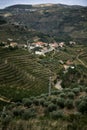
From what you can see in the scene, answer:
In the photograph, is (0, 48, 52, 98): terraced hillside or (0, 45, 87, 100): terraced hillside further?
(0, 48, 52, 98): terraced hillside

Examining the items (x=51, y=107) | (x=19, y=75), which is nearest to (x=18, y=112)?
(x=51, y=107)

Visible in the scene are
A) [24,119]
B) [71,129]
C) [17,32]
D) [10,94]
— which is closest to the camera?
[71,129]

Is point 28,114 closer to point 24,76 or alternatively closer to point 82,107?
point 82,107

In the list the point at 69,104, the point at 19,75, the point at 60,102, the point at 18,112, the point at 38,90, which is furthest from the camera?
the point at 19,75

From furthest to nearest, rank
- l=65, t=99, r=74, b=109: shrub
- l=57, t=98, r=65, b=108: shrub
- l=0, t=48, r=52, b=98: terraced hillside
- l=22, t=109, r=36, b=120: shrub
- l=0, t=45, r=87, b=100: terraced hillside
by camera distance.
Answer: l=0, t=48, r=52, b=98: terraced hillside
l=0, t=45, r=87, b=100: terraced hillside
l=57, t=98, r=65, b=108: shrub
l=65, t=99, r=74, b=109: shrub
l=22, t=109, r=36, b=120: shrub

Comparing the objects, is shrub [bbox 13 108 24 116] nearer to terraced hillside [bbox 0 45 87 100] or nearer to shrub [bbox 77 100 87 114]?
shrub [bbox 77 100 87 114]

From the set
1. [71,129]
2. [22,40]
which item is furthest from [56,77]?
[22,40]

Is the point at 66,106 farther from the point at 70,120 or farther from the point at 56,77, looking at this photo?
the point at 56,77

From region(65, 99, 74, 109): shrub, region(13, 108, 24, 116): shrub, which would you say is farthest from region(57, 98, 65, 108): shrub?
region(13, 108, 24, 116): shrub

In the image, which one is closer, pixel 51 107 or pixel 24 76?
pixel 51 107

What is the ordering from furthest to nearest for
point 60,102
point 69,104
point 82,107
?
1. point 60,102
2. point 69,104
3. point 82,107

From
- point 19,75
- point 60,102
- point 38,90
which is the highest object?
point 60,102
